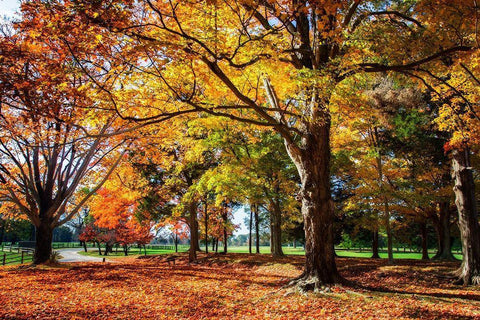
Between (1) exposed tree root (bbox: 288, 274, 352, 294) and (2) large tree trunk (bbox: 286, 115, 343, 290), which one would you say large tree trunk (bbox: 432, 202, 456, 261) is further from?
(2) large tree trunk (bbox: 286, 115, 343, 290)

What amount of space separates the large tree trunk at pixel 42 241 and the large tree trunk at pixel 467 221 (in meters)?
15.9

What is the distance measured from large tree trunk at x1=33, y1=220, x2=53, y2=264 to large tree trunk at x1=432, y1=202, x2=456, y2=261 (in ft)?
70.9

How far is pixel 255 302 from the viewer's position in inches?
242

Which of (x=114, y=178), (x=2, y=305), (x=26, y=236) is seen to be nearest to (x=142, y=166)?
(x=114, y=178)

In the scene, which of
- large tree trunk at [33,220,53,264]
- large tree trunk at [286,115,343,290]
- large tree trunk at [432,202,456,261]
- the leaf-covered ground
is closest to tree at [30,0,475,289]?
large tree trunk at [286,115,343,290]

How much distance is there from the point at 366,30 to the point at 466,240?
282 inches

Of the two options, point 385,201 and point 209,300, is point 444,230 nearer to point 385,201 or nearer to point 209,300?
point 385,201

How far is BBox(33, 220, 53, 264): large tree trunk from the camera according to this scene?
12.6 meters

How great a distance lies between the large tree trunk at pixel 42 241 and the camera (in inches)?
497

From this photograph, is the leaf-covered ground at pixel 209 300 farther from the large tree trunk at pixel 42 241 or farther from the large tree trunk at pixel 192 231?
the large tree trunk at pixel 192 231

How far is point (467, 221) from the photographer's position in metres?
8.84

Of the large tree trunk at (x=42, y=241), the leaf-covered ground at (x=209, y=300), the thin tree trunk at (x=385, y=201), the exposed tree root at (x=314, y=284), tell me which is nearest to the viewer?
the leaf-covered ground at (x=209, y=300)

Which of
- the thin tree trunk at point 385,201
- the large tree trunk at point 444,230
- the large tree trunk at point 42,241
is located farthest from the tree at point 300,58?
the large tree trunk at point 444,230

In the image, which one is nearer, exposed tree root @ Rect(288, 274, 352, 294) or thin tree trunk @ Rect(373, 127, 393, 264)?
exposed tree root @ Rect(288, 274, 352, 294)
